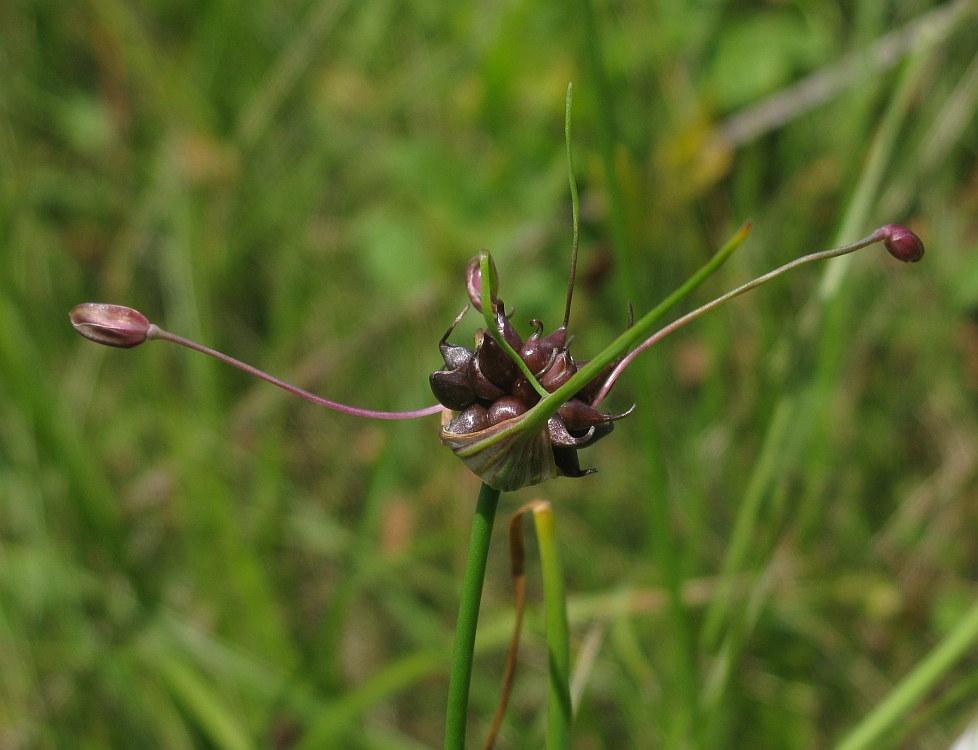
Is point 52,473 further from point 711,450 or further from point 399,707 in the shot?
point 711,450

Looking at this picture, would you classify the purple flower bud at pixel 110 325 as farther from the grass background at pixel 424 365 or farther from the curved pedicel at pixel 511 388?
the grass background at pixel 424 365

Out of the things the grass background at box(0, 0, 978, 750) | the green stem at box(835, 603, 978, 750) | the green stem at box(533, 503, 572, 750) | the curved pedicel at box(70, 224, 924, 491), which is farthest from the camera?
the grass background at box(0, 0, 978, 750)

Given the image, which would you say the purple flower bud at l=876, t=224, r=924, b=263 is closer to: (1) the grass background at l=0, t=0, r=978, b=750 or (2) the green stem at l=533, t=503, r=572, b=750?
(2) the green stem at l=533, t=503, r=572, b=750

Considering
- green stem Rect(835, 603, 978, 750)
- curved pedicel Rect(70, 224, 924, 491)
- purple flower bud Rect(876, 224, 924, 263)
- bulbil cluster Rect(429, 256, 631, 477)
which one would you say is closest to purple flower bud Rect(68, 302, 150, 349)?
curved pedicel Rect(70, 224, 924, 491)

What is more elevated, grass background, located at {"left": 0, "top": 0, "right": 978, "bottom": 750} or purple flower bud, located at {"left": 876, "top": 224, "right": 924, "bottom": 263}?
grass background, located at {"left": 0, "top": 0, "right": 978, "bottom": 750}

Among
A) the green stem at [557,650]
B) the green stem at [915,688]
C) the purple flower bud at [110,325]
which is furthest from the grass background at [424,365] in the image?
the purple flower bud at [110,325]
